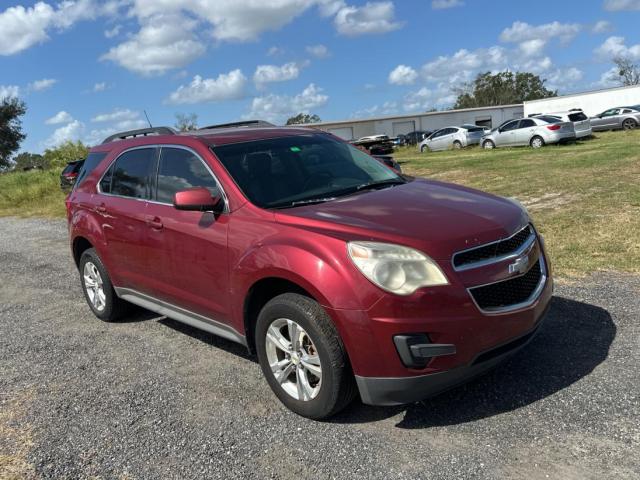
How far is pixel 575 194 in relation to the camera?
10477mm

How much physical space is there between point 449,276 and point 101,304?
4052 millimetres

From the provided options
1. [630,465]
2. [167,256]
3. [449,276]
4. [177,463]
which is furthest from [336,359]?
[167,256]

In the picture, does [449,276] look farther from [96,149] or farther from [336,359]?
[96,149]

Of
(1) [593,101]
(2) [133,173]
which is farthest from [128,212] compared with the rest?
(1) [593,101]

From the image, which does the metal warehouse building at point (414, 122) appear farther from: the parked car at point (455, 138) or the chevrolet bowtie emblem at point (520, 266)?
the chevrolet bowtie emblem at point (520, 266)

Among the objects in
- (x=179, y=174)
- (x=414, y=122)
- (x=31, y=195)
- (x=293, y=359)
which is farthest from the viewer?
(x=414, y=122)

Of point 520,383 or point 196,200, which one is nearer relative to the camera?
point 520,383

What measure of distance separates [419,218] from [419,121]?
196ft

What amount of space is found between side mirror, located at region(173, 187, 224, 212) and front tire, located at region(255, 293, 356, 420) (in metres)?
0.83

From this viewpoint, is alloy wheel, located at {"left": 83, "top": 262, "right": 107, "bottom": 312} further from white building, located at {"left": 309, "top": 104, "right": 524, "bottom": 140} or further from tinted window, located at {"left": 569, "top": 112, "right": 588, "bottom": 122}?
white building, located at {"left": 309, "top": 104, "right": 524, "bottom": 140}

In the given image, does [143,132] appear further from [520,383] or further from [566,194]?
[566,194]

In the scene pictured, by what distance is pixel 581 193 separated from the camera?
10500mm

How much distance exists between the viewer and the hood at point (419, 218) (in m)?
3.18

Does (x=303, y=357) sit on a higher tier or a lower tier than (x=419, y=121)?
lower
